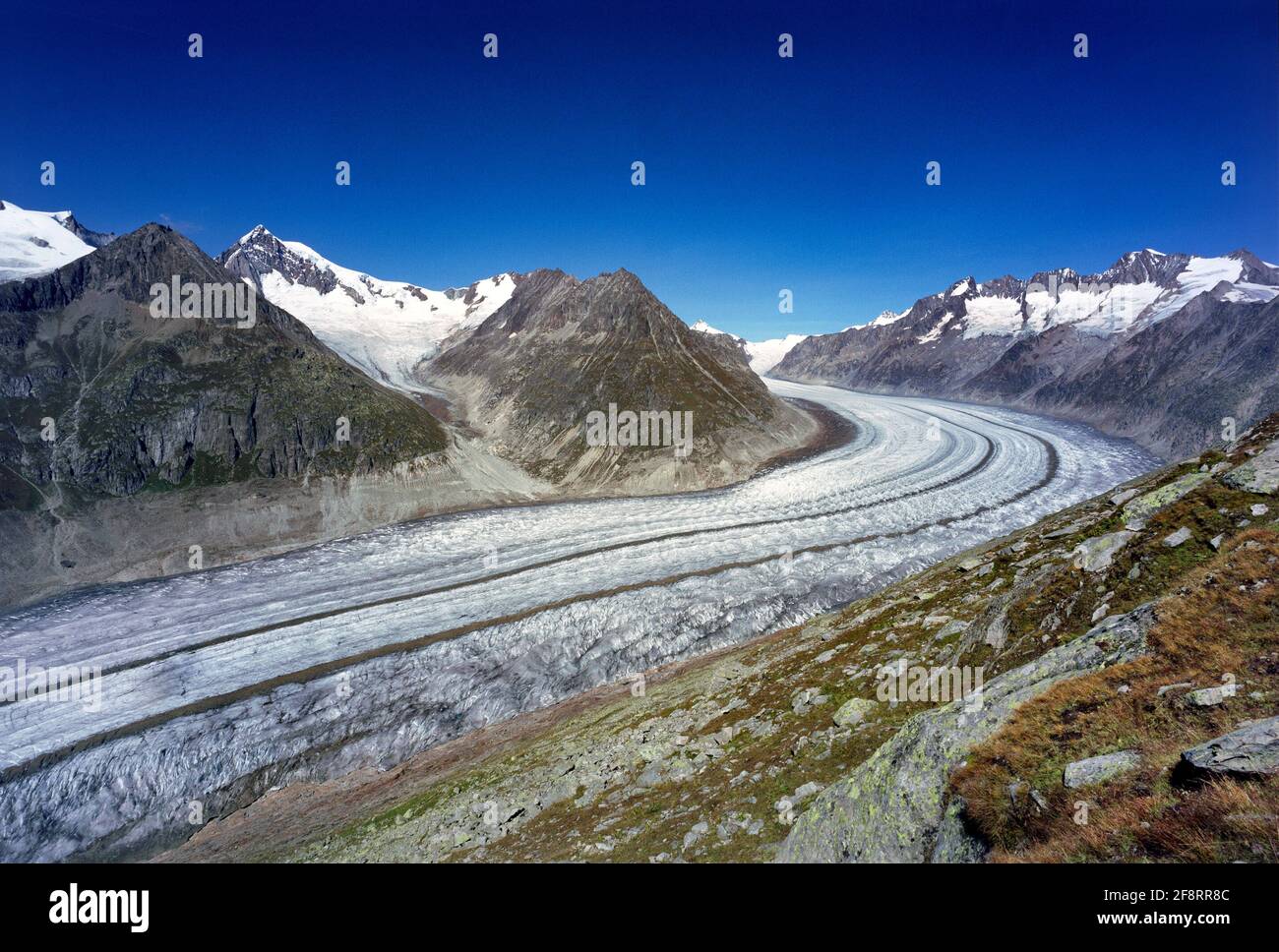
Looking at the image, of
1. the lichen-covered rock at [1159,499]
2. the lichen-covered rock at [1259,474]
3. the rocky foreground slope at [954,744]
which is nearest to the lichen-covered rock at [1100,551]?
the rocky foreground slope at [954,744]

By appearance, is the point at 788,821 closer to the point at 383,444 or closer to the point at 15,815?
the point at 15,815

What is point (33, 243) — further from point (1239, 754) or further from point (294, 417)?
point (1239, 754)

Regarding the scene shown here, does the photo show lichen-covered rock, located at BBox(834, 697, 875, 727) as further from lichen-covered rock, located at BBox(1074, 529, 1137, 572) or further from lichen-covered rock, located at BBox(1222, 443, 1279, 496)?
lichen-covered rock, located at BBox(1222, 443, 1279, 496)

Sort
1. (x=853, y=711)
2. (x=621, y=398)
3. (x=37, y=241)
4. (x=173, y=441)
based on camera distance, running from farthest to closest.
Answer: (x=37, y=241) < (x=621, y=398) < (x=173, y=441) < (x=853, y=711)

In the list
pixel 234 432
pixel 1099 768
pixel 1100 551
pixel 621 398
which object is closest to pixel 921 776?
pixel 1099 768

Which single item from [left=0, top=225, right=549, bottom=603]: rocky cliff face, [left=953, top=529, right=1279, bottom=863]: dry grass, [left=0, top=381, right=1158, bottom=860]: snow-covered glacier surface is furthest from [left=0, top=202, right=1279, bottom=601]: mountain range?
[left=953, top=529, right=1279, bottom=863]: dry grass

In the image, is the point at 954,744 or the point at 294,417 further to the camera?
the point at 294,417

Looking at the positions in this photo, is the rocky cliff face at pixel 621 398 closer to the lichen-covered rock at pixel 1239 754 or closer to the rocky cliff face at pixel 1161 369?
the rocky cliff face at pixel 1161 369
